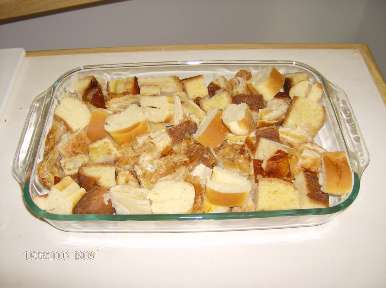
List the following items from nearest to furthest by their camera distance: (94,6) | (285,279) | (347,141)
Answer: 1. (285,279)
2. (347,141)
3. (94,6)

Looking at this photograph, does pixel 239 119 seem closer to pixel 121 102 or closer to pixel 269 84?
pixel 269 84

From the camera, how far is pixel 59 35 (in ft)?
5.91

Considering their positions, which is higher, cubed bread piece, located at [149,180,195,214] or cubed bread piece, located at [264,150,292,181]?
cubed bread piece, located at [264,150,292,181]

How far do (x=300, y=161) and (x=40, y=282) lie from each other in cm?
65

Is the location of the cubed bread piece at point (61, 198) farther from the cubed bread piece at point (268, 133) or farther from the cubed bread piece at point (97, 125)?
the cubed bread piece at point (268, 133)

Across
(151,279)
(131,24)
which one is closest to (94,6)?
(131,24)

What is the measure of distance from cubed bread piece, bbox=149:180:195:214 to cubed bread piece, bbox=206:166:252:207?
45 millimetres

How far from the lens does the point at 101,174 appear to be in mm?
874

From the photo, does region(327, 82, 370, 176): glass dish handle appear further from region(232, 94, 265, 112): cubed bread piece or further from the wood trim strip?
the wood trim strip

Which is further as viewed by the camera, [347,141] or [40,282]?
[347,141]

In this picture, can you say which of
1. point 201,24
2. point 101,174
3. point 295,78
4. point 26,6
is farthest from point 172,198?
point 201,24

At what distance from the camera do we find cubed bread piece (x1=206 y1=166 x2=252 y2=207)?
811 millimetres

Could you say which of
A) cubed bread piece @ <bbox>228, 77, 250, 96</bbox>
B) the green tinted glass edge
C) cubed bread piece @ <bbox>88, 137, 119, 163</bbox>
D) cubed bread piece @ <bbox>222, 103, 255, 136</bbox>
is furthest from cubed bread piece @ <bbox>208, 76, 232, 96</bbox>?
the green tinted glass edge

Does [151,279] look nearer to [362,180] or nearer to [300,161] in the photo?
[300,161]
